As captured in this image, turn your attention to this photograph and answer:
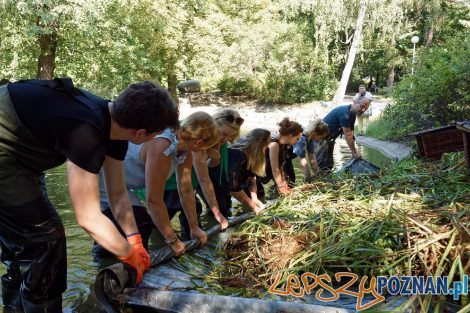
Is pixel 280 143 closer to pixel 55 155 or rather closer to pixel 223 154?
pixel 223 154

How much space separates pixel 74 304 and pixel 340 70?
1267 inches

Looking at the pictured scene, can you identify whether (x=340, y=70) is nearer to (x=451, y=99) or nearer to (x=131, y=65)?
(x=131, y=65)

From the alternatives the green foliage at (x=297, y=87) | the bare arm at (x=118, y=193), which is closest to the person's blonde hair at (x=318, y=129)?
the bare arm at (x=118, y=193)

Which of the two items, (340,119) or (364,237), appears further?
(340,119)

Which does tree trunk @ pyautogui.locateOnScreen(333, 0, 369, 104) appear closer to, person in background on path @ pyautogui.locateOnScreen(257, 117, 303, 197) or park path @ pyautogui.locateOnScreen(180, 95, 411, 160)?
park path @ pyautogui.locateOnScreen(180, 95, 411, 160)

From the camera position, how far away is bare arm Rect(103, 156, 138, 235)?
2.79 m

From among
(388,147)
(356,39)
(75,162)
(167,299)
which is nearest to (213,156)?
(167,299)

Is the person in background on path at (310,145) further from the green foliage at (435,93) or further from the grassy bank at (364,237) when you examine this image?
the green foliage at (435,93)

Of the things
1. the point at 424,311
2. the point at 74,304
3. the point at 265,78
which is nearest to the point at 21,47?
the point at 265,78

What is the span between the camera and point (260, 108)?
93.0 feet

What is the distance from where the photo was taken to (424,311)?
7.11 ft

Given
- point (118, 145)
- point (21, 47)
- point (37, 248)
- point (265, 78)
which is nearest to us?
point (37, 248)

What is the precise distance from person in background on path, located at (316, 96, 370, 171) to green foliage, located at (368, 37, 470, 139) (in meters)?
4.34

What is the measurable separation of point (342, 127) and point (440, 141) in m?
1.59
